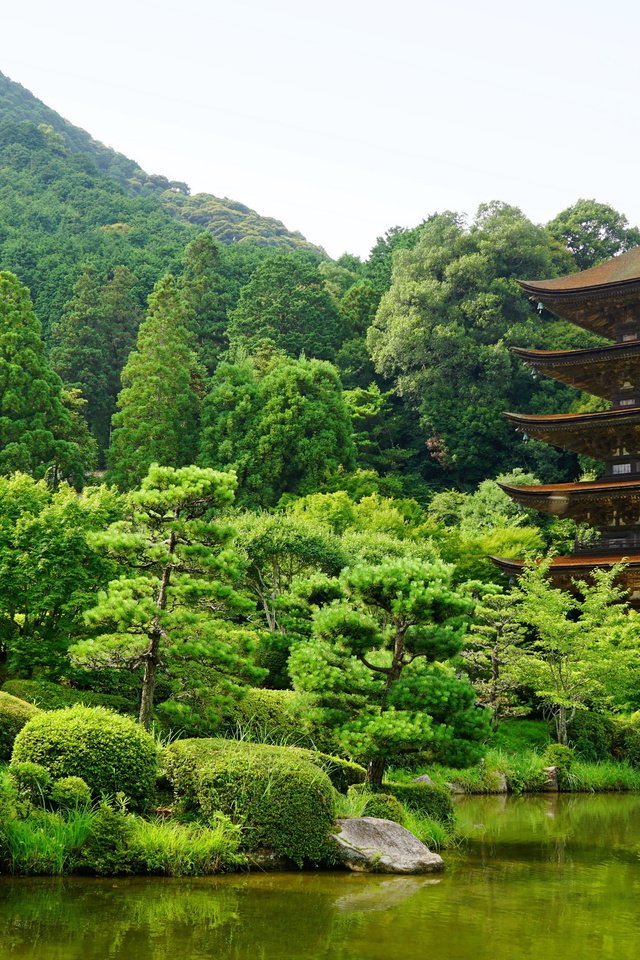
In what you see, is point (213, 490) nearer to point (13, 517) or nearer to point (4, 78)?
Answer: point (13, 517)

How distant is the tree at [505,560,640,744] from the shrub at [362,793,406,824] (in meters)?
8.18

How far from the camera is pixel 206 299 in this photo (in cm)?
4825

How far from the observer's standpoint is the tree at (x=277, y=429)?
112ft

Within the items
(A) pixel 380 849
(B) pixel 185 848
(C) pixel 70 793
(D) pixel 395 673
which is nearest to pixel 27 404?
(D) pixel 395 673

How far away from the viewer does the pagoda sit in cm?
2316

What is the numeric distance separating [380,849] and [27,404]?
85.3 feet

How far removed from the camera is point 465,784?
55.0 feet

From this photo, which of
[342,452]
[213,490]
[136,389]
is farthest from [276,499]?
[213,490]

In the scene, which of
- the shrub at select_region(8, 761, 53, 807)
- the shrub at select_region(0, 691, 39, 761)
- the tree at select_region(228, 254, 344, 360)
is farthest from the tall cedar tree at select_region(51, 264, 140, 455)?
the shrub at select_region(8, 761, 53, 807)

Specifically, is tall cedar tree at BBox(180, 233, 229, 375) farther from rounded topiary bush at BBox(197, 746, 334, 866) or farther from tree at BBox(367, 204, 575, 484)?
rounded topiary bush at BBox(197, 746, 334, 866)

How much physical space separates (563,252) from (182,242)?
2702 centimetres

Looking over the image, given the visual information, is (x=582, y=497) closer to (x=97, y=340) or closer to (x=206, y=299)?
(x=97, y=340)

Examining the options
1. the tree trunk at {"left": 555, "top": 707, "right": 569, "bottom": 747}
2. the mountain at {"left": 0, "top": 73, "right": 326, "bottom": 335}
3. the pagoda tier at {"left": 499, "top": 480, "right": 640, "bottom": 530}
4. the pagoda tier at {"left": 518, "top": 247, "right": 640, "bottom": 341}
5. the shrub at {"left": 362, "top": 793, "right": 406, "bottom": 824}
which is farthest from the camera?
the mountain at {"left": 0, "top": 73, "right": 326, "bottom": 335}

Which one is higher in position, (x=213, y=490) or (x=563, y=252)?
(x=563, y=252)
